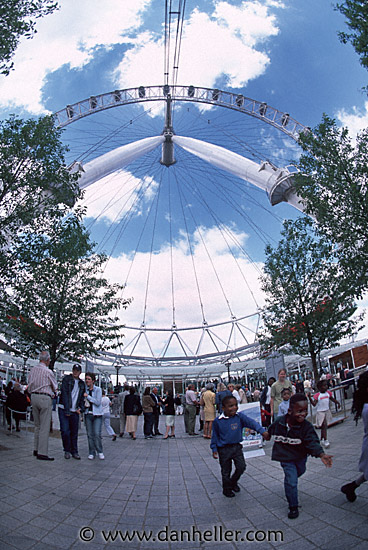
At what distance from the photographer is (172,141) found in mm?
39406

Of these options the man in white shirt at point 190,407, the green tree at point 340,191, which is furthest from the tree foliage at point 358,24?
the man in white shirt at point 190,407

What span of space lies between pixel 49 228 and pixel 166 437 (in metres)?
8.96

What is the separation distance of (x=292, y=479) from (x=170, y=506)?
189 cm

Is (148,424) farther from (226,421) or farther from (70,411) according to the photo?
(226,421)

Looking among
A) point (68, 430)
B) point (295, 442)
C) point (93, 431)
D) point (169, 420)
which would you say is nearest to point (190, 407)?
point (169, 420)

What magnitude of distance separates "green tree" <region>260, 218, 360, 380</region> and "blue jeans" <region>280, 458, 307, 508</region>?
11665mm

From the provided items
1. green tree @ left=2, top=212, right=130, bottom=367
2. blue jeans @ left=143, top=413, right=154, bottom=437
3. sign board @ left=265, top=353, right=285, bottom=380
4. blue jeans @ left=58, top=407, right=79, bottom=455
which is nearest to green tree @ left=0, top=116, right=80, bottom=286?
green tree @ left=2, top=212, right=130, bottom=367

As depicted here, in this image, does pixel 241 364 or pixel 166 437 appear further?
pixel 241 364

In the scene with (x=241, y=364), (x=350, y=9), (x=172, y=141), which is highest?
(x=172, y=141)

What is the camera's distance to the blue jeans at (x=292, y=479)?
4137 millimetres

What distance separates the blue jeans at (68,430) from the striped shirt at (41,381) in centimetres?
122

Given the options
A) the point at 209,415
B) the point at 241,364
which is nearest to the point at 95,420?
the point at 209,415

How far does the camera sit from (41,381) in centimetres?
723

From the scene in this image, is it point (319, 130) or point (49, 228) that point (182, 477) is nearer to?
point (49, 228)
